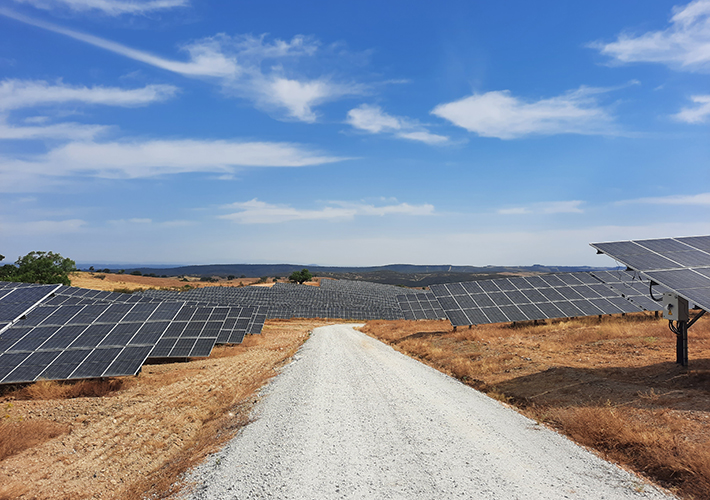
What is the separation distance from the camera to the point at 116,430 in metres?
11.0

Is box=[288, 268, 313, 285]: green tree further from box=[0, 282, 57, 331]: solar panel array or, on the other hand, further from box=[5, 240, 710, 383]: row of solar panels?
box=[0, 282, 57, 331]: solar panel array

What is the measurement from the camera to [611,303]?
29.8 m

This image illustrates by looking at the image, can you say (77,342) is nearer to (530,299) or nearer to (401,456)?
(401,456)

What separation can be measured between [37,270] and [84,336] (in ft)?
165

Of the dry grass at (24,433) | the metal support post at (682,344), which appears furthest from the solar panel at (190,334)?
the metal support post at (682,344)

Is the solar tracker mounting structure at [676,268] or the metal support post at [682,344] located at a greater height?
the solar tracker mounting structure at [676,268]

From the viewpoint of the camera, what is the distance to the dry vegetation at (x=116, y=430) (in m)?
7.86

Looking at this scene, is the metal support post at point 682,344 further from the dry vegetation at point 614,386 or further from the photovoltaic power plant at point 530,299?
the photovoltaic power plant at point 530,299

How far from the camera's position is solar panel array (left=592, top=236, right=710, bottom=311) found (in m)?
11.3

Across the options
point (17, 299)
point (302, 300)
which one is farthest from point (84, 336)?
point (302, 300)

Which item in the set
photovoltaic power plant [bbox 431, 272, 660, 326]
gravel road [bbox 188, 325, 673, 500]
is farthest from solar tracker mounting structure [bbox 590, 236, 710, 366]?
photovoltaic power plant [bbox 431, 272, 660, 326]

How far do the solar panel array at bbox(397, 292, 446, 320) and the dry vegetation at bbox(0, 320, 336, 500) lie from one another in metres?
31.2

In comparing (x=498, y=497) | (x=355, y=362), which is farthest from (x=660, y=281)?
(x=355, y=362)

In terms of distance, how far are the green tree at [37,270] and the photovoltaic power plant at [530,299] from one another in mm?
54012
